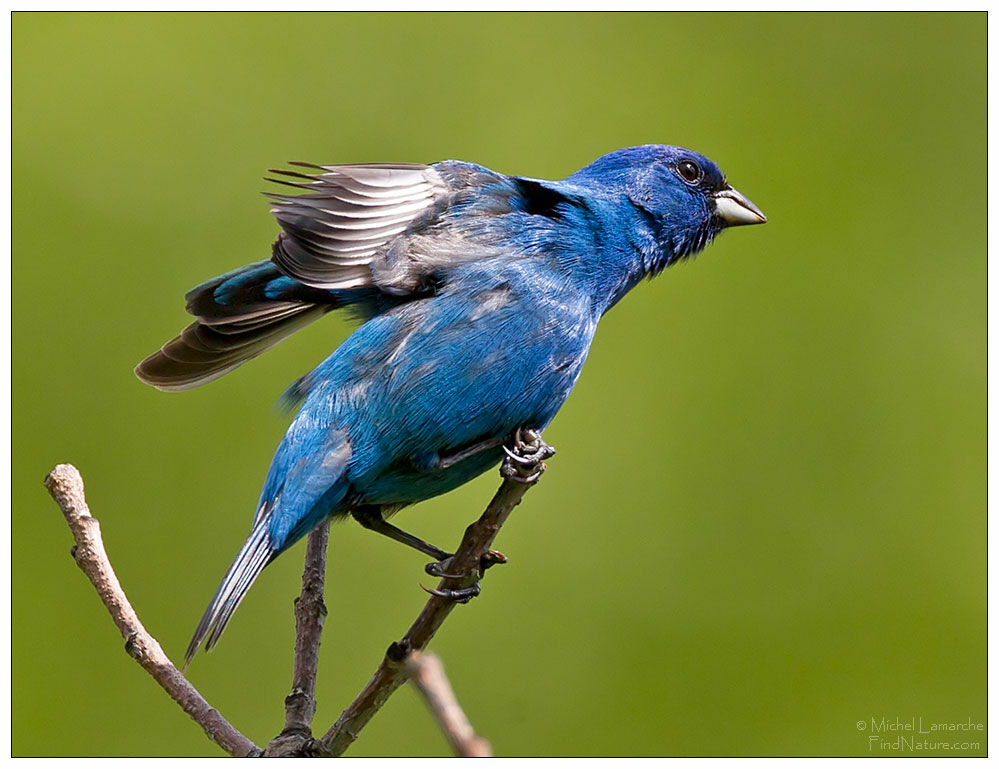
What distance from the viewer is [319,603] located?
4.16m

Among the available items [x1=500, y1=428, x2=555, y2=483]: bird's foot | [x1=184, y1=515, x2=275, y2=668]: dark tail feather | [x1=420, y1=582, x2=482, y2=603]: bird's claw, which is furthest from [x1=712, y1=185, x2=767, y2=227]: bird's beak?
[x1=184, y1=515, x2=275, y2=668]: dark tail feather

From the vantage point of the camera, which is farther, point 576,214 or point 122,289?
point 122,289

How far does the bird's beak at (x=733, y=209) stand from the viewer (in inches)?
201

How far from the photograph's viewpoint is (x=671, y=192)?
4.90 metres

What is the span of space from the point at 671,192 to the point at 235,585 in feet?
7.64

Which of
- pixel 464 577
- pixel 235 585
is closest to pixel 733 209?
pixel 464 577

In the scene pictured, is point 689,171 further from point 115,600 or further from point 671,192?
point 115,600

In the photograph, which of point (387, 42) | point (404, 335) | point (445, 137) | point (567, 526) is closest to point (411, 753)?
point (567, 526)

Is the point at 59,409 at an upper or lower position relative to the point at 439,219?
lower

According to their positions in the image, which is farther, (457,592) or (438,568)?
(438,568)

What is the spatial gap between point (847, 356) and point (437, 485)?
139 inches

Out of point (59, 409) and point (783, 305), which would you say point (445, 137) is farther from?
point (59, 409)

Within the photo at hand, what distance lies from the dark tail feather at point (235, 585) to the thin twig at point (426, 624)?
0.47m

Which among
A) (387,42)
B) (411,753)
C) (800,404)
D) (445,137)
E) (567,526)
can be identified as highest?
(387,42)
